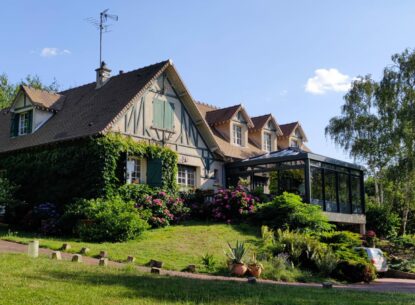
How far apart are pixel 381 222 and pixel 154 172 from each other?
1313cm

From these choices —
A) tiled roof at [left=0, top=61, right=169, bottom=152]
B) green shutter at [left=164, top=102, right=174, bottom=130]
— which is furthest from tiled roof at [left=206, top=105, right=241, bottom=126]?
tiled roof at [left=0, top=61, right=169, bottom=152]

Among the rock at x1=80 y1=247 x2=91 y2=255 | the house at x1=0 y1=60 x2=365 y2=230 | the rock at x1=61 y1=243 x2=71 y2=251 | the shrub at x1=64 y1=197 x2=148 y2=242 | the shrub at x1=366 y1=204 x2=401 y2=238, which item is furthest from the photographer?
the shrub at x1=366 y1=204 x2=401 y2=238

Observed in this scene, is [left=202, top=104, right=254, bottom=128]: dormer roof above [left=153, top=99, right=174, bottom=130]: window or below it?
above

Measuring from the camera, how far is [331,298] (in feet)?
30.1

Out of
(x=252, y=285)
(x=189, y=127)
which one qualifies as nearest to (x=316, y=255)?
(x=252, y=285)

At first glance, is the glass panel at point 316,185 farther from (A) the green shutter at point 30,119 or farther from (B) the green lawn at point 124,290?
(B) the green lawn at point 124,290

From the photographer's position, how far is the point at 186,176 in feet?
78.9

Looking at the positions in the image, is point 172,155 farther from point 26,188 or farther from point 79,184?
point 26,188

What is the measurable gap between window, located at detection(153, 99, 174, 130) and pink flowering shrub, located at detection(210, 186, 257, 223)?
3915mm

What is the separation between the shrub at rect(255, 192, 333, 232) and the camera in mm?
19656

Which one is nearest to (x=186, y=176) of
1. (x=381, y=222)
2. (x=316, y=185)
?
(x=316, y=185)

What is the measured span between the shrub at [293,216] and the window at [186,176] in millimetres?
4664

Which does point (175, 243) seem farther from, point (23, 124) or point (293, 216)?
point (23, 124)

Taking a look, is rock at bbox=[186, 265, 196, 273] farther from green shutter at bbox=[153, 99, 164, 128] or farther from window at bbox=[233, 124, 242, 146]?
window at bbox=[233, 124, 242, 146]
